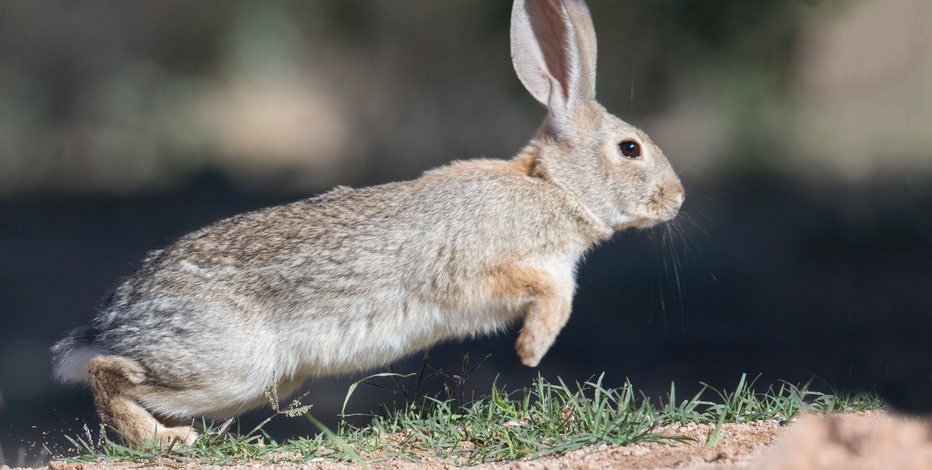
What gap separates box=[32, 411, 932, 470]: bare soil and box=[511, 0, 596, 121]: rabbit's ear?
1.01 meters

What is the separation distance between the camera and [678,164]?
539 centimetres

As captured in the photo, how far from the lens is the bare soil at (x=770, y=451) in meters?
1.47

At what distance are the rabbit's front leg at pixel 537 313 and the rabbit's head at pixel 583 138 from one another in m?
0.30

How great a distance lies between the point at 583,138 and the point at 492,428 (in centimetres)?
90

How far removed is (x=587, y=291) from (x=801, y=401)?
2.89m

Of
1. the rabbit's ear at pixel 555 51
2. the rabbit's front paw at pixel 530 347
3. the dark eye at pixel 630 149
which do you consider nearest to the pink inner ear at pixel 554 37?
the rabbit's ear at pixel 555 51

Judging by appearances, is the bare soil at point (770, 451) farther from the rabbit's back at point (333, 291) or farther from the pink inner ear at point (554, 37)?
the pink inner ear at point (554, 37)

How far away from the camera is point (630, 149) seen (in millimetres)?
2996

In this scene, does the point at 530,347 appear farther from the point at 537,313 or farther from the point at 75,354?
the point at 75,354

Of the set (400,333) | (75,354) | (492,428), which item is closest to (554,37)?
(400,333)

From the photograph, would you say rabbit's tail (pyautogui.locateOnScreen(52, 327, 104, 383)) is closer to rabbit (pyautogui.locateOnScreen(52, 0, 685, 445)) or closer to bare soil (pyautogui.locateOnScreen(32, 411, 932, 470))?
rabbit (pyautogui.locateOnScreen(52, 0, 685, 445))

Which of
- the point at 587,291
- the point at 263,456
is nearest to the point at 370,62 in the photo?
the point at 587,291

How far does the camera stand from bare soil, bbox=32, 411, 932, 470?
147cm

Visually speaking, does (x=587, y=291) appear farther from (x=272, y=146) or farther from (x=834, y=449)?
(x=834, y=449)
